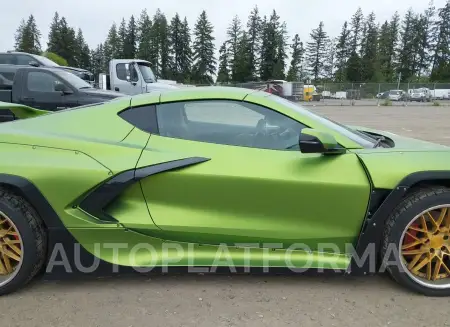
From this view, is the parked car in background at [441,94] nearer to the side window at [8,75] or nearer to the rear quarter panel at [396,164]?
the side window at [8,75]

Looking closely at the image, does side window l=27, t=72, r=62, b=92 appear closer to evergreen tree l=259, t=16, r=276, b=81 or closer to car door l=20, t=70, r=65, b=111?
car door l=20, t=70, r=65, b=111

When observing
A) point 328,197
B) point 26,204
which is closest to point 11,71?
point 26,204

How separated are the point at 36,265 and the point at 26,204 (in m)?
0.39

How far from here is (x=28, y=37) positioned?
85.1m

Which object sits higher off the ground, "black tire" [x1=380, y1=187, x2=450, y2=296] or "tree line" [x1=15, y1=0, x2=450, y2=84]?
"tree line" [x1=15, y1=0, x2=450, y2=84]

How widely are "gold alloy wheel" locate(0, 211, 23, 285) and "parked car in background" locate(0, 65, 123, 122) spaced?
569 cm

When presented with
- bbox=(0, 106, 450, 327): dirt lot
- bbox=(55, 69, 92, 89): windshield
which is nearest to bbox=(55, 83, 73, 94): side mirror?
bbox=(55, 69, 92, 89): windshield

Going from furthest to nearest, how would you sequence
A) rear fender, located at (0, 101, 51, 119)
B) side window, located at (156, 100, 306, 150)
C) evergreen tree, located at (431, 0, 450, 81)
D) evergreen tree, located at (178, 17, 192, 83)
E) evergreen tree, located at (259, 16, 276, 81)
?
evergreen tree, located at (178, 17, 192, 83)
evergreen tree, located at (259, 16, 276, 81)
evergreen tree, located at (431, 0, 450, 81)
rear fender, located at (0, 101, 51, 119)
side window, located at (156, 100, 306, 150)

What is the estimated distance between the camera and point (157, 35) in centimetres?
8506

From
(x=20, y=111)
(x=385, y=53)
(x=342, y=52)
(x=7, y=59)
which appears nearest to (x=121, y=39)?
(x=342, y=52)

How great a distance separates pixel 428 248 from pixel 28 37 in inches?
3861

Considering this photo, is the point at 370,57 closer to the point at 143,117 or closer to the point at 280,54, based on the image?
the point at 280,54

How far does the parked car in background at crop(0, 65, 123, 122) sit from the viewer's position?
7898 millimetres

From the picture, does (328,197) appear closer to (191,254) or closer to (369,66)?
(191,254)
